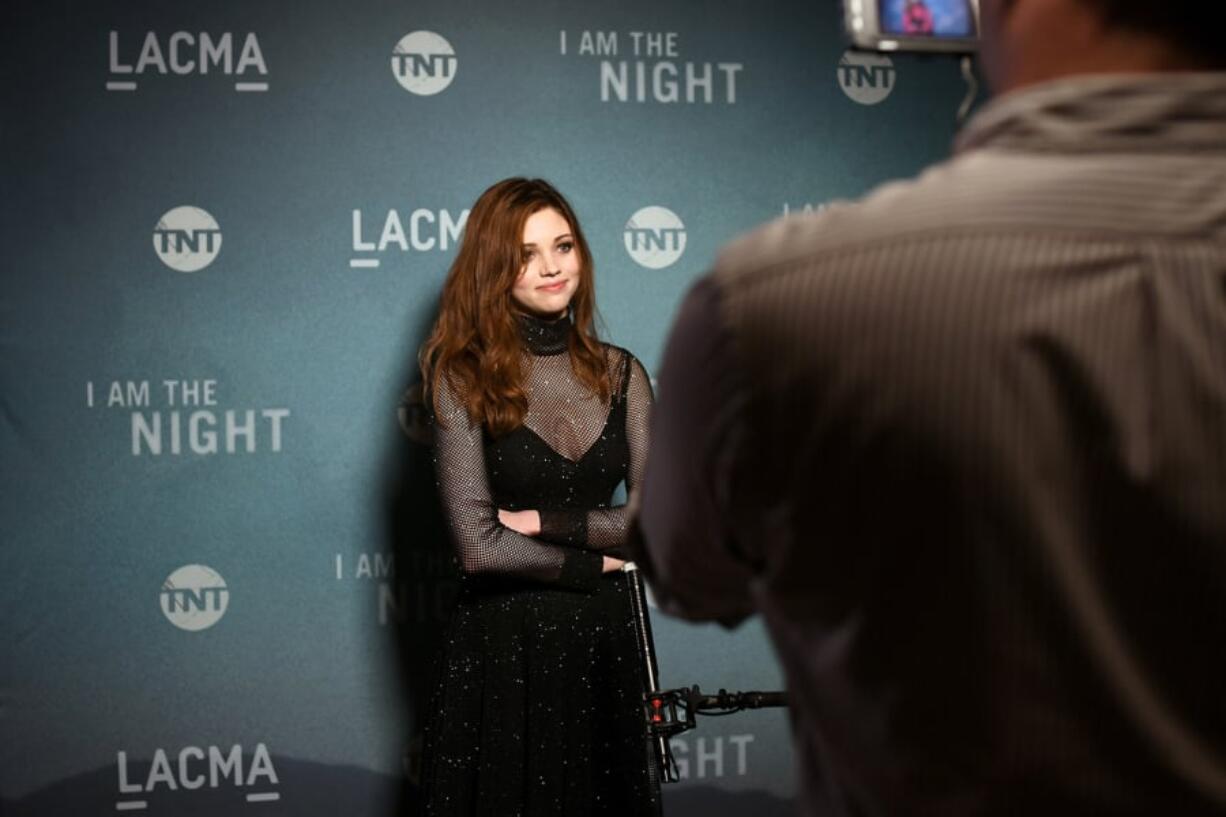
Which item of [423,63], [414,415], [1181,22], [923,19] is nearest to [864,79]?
[423,63]

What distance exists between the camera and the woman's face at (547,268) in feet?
9.68

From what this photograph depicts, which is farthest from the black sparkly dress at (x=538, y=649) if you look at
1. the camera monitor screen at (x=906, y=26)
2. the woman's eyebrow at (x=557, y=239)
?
the camera monitor screen at (x=906, y=26)

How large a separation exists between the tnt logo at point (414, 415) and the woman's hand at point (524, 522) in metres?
0.73

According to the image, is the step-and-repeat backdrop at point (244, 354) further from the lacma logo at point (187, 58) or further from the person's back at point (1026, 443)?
the person's back at point (1026, 443)

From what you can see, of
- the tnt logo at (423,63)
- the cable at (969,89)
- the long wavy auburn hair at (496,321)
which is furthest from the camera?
the tnt logo at (423,63)

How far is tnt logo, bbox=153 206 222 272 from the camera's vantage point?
11.2 ft

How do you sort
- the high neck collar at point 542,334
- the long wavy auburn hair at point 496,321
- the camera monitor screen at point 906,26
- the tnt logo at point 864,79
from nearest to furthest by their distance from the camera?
the camera monitor screen at point 906,26 < the long wavy auburn hair at point 496,321 < the high neck collar at point 542,334 < the tnt logo at point 864,79

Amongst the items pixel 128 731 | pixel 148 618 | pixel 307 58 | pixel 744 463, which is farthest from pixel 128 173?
pixel 744 463

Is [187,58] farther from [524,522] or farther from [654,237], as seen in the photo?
[524,522]

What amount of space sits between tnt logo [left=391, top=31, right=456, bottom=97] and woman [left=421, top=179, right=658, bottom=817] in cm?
85

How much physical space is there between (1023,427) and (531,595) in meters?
2.28

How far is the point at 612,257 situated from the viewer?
3578mm

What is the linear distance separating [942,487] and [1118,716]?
0.13m

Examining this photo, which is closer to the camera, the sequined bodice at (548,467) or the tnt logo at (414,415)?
the sequined bodice at (548,467)
